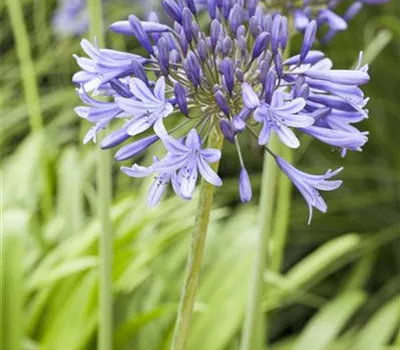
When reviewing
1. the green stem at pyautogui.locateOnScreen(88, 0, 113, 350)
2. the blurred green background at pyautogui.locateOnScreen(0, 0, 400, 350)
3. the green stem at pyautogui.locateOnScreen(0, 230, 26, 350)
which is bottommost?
the blurred green background at pyautogui.locateOnScreen(0, 0, 400, 350)

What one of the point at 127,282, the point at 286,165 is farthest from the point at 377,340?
the point at 286,165

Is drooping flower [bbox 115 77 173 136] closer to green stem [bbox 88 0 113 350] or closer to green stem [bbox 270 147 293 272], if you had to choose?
green stem [bbox 88 0 113 350]

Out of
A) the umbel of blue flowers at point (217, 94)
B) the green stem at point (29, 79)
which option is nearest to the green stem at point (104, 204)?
the umbel of blue flowers at point (217, 94)

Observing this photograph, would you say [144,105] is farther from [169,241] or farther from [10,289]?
[169,241]

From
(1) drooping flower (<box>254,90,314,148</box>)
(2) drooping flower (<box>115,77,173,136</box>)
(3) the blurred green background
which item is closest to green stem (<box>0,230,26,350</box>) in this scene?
(3) the blurred green background

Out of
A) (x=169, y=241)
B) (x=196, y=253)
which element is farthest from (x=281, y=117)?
(x=169, y=241)

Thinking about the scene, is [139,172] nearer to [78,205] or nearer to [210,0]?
[210,0]

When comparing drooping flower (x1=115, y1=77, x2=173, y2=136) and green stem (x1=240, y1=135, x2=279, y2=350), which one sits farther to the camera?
green stem (x1=240, y1=135, x2=279, y2=350)
